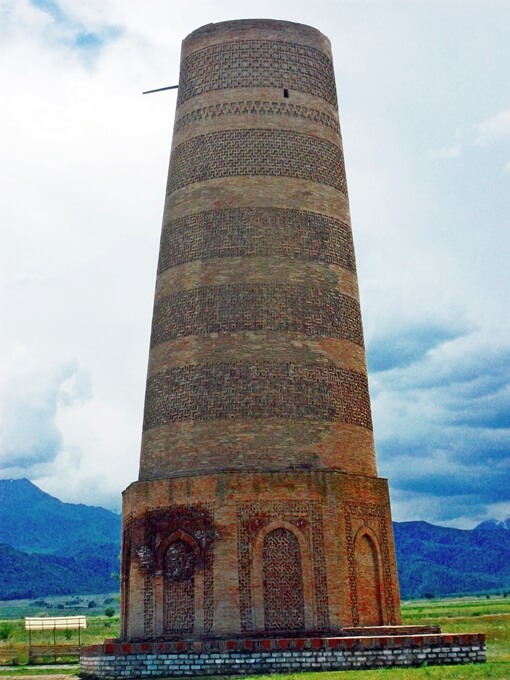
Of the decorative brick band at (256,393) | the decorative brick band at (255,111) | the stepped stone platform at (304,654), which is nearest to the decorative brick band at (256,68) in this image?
the decorative brick band at (255,111)

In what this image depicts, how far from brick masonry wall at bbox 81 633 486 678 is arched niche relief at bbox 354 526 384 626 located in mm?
1643

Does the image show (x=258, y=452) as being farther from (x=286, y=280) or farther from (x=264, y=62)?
(x=264, y=62)

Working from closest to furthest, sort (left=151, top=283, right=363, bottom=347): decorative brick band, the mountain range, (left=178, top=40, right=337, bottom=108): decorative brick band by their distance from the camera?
1. (left=151, top=283, right=363, bottom=347): decorative brick band
2. (left=178, top=40, right=337, bottom=108): decorative brick band
3. the mountain range

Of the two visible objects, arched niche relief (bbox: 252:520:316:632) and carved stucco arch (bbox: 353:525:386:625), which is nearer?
arched niche relief (bbox: 252:520:316:632)

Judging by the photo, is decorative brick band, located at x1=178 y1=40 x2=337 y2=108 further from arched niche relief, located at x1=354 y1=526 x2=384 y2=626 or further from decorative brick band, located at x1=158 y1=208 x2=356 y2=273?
arched niche relief, located at x1=354 y1=526 x2=384 y2=626

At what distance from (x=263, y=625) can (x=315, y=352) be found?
5266mm

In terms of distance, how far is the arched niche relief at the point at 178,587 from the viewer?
18125 mm

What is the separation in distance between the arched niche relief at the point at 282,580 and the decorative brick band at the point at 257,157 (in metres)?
7.31

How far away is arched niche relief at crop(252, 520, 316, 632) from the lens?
17.8 m

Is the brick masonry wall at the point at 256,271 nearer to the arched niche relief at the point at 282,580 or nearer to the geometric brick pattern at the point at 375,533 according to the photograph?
the geometric brick pattern at the point at 375,533

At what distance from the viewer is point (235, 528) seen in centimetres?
1820

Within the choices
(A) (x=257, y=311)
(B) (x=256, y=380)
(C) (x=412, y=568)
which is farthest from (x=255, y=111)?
(C) (x=412, y=568)

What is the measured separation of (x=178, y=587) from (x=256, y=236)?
6971 mm

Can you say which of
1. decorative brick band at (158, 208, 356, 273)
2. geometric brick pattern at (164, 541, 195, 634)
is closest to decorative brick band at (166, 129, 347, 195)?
decorative brick band at (158, 208, 356, 273)
